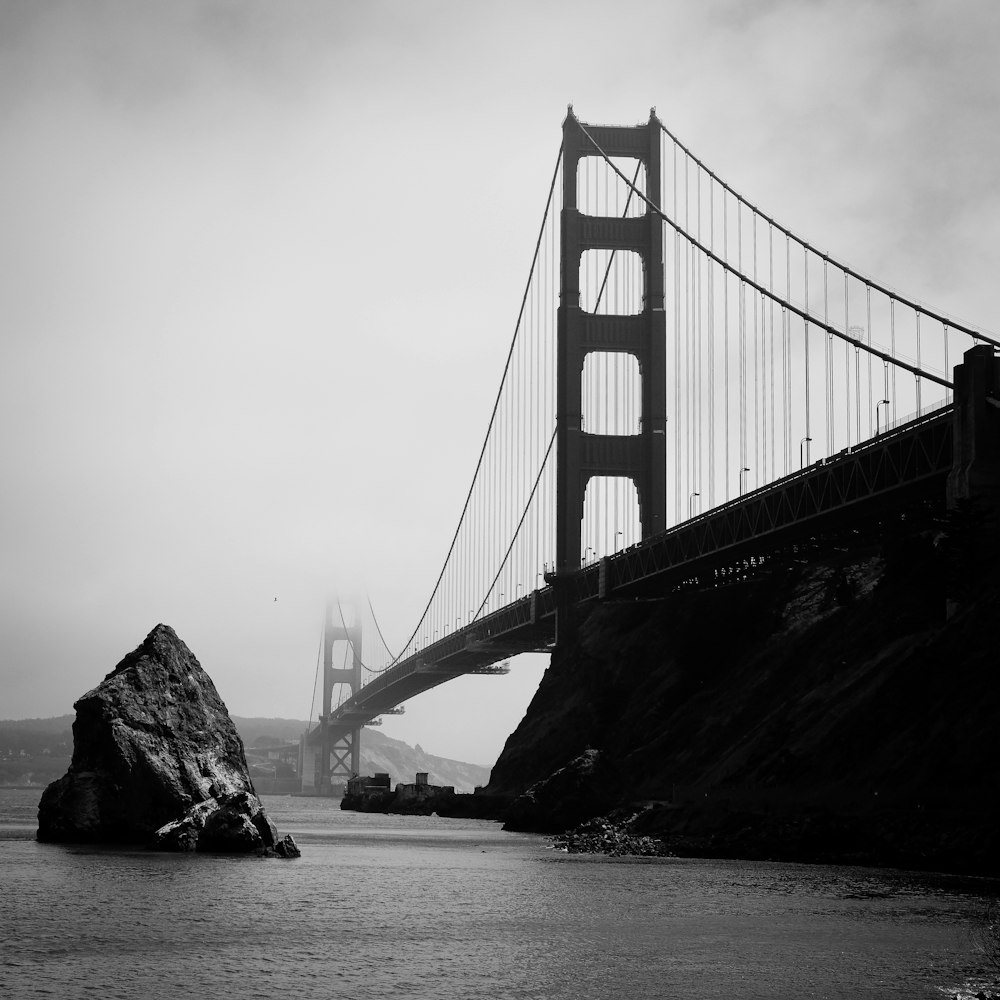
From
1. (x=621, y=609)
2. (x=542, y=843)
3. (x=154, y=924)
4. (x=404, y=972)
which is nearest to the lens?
(x=404, y=972)

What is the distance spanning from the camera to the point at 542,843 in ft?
225

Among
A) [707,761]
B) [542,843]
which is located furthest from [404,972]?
[707,761]

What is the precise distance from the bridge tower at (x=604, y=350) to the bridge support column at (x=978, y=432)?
45325 mm

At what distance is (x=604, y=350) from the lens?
360 feet

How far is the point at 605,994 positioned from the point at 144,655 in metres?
33.4

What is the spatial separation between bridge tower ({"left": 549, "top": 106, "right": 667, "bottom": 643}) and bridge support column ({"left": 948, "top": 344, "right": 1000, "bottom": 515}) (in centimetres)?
4532

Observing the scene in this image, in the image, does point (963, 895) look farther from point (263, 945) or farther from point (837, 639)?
point (837, 639)

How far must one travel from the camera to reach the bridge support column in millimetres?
59750

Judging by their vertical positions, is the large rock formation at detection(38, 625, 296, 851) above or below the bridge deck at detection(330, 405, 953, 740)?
below

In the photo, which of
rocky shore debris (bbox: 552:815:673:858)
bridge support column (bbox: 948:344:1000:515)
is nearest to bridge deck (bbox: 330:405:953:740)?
bridge support column (bbox: 948:344:1000:515)

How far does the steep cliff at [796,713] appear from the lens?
5231cm

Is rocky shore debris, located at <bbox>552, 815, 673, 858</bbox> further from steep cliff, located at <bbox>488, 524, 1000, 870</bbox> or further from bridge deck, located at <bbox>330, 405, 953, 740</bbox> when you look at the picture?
bridge deck, located at <bbox>330, 405, 953, 740</bbox>

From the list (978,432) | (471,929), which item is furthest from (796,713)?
(471,929)

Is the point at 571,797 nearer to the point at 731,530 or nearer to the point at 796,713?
the point at 796,713
